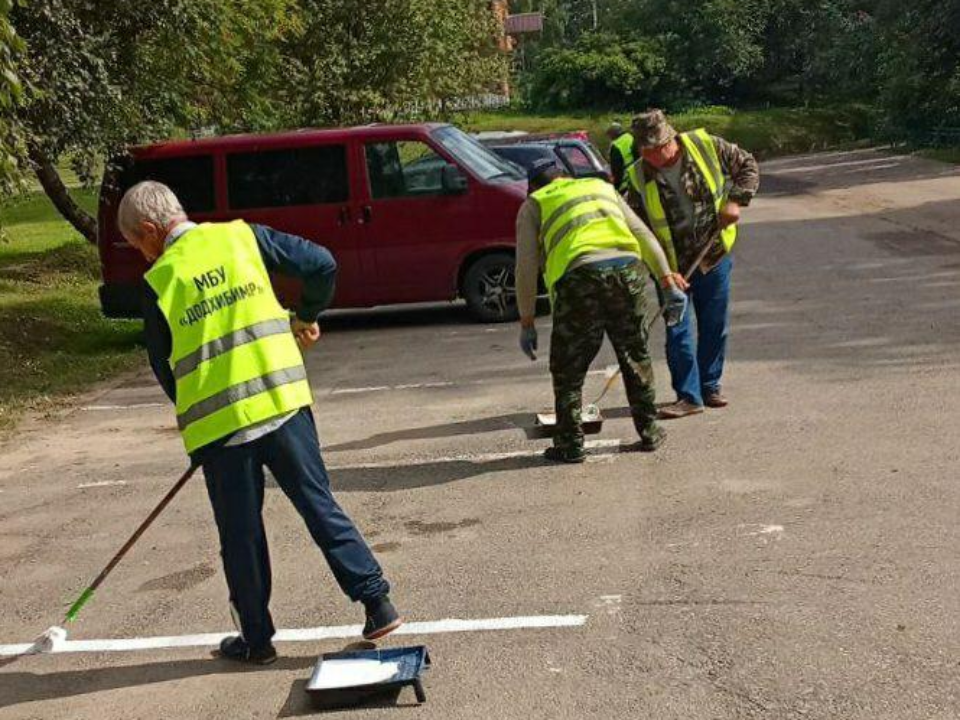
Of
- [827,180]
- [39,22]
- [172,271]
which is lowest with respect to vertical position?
[827,180]

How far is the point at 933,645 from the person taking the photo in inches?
182

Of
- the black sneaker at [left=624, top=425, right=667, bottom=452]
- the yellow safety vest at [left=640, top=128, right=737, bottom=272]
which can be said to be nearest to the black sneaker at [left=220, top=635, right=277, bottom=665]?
the black sneaker at [left=624, top=425, right=667, bottom=452]

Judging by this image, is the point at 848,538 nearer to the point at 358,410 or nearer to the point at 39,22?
the point at 358,410

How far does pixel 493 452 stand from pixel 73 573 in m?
2.57

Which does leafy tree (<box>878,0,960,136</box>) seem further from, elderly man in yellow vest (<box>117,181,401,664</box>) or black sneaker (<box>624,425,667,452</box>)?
elderly man in yellow vest (<box>117,181,401,664</box>)

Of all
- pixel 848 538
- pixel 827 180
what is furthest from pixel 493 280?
pixel 827 180

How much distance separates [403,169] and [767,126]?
39808 mm

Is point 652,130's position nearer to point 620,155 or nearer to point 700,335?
point 700,335

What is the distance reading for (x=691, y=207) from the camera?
27.6ft

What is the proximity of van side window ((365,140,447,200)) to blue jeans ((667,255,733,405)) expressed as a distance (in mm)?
5240

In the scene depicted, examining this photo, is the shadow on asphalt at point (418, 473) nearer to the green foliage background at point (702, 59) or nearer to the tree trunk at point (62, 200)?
the tree trunk at point (62, 200)

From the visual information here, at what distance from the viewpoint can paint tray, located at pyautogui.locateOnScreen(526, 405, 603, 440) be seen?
26.8ft

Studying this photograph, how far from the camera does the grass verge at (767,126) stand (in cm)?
4938

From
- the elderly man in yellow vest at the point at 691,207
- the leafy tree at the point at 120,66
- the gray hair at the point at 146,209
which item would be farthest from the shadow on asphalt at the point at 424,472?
the leafy tree at the point at 120,66
